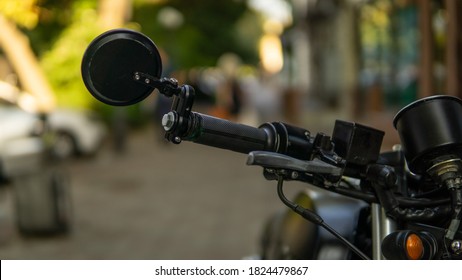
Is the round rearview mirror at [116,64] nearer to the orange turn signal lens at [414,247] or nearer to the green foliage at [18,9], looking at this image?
the orange turn signal lens at [414,247]

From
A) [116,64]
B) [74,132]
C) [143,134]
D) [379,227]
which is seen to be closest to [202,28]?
[143,134]

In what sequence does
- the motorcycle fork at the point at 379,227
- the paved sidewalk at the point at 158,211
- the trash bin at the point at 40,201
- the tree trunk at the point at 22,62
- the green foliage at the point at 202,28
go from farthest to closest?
the green foliage at the point at 202,28, the tree trunk at the point at 22,62, the trash bin at the point at 40,201, the paved sidewalk at the point at 158,211, the motorcycle fork at the point at 379,227

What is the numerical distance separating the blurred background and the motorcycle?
5556mm

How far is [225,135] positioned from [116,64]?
0.28 meters

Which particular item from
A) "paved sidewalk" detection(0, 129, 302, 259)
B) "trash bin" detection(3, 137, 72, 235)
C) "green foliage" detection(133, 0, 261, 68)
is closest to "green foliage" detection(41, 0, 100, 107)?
"paved sidewalk" detection(0, 129, 302, 259)

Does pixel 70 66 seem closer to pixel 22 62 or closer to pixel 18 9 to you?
pixel 22 62

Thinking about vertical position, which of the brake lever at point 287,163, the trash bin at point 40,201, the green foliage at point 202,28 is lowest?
the brake lever at point 287,163

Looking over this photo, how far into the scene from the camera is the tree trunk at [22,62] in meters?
18.0

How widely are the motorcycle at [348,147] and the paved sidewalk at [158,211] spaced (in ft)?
18.2

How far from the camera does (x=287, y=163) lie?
196 centimetres

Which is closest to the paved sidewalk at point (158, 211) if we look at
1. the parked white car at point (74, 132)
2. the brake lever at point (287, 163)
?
the parked white car at point (74, 132)
